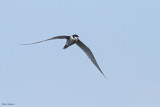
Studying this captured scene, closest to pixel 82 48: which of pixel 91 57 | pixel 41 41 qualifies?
pixel 91 57

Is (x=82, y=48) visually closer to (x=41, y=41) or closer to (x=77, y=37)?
(x=77, y=37)

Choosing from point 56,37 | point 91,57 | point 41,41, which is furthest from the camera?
point 91,57

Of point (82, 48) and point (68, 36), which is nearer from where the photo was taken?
point (68, 36)

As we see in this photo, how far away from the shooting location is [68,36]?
27766 mm

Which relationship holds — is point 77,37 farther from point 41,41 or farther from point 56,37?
point 41,41

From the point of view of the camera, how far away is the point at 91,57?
2948 cm

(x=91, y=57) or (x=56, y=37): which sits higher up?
(x=56, y=37)

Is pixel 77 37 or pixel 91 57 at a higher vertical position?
pixel 77 37

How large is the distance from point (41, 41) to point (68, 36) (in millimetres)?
6127

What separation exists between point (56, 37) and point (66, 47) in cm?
161

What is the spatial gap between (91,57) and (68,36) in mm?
3293

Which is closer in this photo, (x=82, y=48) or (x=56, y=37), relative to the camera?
(x=56, y=37)

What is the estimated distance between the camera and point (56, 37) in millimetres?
26469

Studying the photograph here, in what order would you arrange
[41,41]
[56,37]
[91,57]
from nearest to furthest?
[41,41] → [56,37] → [91,57]
